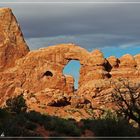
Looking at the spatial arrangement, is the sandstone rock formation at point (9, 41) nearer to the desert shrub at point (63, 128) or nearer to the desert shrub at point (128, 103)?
the desert shrub at point (128, 103)

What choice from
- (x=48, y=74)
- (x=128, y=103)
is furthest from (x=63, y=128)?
(x=48, y=74)

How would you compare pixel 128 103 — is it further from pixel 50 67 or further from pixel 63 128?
pixel 50 67

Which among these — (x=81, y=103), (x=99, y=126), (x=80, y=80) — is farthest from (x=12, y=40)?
(x=99, y=126)

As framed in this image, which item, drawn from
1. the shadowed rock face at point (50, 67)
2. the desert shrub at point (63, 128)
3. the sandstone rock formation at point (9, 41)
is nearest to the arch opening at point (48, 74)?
the shadowed rock face at point (50, 67)

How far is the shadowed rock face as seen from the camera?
Result: 2859 inches

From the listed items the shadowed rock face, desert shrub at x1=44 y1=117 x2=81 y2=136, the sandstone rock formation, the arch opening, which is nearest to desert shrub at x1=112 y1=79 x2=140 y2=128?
desert shrub at x1=44 y1=117 x2=81 y2=136

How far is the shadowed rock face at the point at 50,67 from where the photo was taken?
72.6 meters

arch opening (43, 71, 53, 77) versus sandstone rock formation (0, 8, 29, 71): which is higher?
sandstone rock formation (0, 8, 29, 71)

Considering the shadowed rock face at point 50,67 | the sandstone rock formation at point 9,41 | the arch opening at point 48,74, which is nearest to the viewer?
the shadowed rock face at point 50,67

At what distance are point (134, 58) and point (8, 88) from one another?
23.0 metres

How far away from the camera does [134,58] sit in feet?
254

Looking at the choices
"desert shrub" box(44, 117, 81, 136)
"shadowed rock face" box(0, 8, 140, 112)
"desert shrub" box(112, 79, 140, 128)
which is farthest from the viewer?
"shadowed rock face" box(0, 8, 140, 112)

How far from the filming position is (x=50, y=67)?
259 feet

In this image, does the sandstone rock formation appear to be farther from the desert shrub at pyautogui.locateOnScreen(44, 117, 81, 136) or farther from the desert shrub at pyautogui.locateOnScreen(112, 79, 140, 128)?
the desert shrub at pyautogui.locateOnScreen(44, 117, 81, 136)
